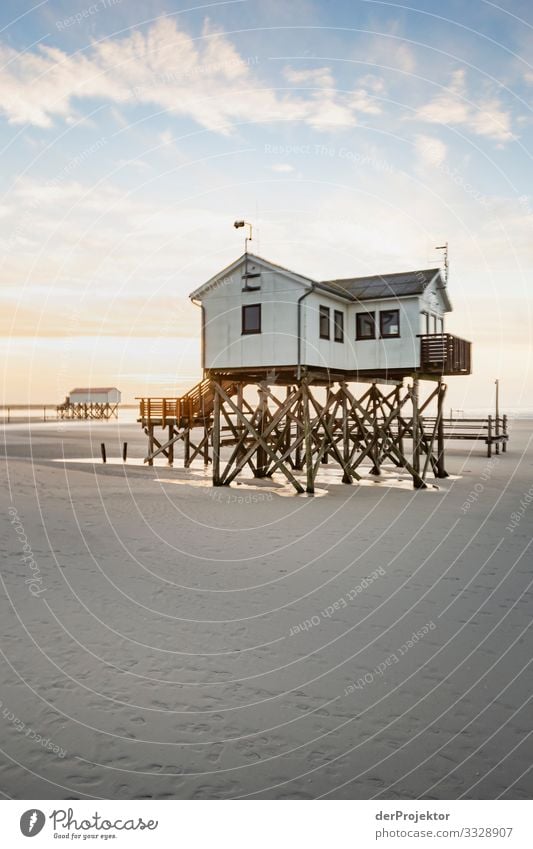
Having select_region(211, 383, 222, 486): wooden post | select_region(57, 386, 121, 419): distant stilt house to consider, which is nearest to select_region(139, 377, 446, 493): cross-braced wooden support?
select_region(211, 383, 222, 486): wooden post

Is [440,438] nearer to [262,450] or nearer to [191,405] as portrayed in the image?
[262,450]

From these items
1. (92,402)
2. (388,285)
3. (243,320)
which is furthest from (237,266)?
(92,402)

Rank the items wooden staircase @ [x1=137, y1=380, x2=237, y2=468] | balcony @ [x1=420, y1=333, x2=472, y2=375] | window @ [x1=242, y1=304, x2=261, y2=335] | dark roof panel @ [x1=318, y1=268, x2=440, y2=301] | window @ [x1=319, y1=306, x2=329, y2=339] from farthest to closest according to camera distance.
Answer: wooden staircase @ [x1=137, y1=380, x2=237, y2=468] → dark roof panel @ [x1=318, y1=268, x2=440, y2=301] → balcony @ [x1=420, y1=333, x2=472, y2=375] → window @ [x1=319, y1=306, x2=329, y2=339] → window @ [x1=242, y1=304, x2=261, y2=335]

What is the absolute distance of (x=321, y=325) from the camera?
23156 millimetres

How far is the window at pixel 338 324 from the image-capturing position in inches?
953

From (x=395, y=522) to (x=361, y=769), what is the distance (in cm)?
1123

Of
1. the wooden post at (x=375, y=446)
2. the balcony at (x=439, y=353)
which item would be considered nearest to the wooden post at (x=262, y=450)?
the wooden post at (x=375, y=446)

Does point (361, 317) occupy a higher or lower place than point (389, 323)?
higher

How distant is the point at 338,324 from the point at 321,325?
1535 millimetres

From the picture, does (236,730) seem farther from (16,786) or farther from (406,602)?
(406,602)

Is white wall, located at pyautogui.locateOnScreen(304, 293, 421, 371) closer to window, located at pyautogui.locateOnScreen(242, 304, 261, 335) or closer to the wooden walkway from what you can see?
window, located at pyautogui.locateOnScreen(242, 304, 261, 335)

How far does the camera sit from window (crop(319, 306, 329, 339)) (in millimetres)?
23109

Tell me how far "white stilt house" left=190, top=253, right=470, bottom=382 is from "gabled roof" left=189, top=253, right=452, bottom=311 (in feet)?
0.13

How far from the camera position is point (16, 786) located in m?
5.26
